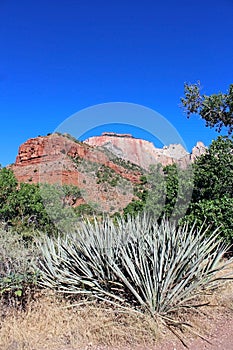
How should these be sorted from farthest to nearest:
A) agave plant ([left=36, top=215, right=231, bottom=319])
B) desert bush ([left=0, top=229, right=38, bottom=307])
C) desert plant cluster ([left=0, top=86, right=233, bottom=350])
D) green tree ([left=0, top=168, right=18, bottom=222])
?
green tree ([left=0, top=168, right=18, bottom=222]), desert bush ([left=0, top=229, right=38, bottom=307]), agave plant ([left=36, top=215, right=231, bottom=319]), desert plant cluster ([left=0, top=86, right=233, bottom=350])


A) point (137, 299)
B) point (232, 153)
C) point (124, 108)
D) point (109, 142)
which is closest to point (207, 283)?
point (137, 299)

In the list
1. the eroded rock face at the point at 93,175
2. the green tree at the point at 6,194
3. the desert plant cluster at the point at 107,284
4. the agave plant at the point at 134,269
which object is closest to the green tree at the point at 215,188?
the desert plant cluster at the point at 107,284

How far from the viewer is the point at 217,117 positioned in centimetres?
1240

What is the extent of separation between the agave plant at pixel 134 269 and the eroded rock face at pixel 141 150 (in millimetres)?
7670

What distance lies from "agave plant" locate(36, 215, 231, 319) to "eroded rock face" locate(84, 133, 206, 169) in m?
7.67

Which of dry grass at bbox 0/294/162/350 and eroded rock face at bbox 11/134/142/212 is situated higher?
eroded rock face at bbox 11/134/142/212

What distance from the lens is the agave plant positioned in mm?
4484

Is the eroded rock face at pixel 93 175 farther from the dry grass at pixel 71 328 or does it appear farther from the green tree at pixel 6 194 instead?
the dry grass at pixel 71 328

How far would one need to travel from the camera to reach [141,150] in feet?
47.4

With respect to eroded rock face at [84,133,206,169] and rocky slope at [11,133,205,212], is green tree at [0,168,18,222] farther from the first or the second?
eroded rock face at [84,133,206,169]

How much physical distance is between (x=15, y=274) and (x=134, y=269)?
1.85m

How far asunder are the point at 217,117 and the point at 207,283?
8800 mm

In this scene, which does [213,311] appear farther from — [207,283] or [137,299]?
[137,299]

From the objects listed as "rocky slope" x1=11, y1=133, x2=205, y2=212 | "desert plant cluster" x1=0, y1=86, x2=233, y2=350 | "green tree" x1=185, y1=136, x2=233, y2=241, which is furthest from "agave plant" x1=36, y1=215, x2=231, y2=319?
"rocky slope" x1=11, y1=133, x2=205, y2=212
